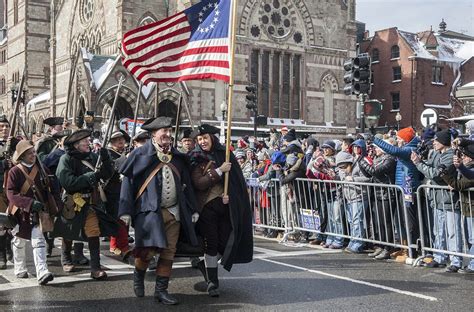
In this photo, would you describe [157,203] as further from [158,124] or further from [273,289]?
[273,289]

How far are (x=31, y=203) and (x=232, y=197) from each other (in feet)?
8.12

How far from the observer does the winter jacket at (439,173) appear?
8.50 metres

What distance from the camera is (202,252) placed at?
6.96 metres

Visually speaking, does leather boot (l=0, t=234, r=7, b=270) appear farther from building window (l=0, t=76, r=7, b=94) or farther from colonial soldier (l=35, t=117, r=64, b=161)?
building window (l=0, t=76, r=7, b=94)

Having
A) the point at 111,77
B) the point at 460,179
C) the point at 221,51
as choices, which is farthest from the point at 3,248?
the point at 111,77

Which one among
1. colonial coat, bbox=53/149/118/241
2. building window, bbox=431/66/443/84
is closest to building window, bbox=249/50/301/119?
building window, bbox=431/66/443/84

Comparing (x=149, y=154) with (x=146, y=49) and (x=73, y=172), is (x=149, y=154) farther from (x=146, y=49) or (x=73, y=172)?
(x=146, y=49)

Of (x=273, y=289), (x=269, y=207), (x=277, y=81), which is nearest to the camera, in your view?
(x=273, y=289)

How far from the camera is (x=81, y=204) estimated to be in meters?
7.93

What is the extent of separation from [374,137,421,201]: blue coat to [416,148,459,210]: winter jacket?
0.41 m

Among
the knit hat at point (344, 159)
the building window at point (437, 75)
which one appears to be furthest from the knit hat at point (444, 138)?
the building window at point (437, 75)

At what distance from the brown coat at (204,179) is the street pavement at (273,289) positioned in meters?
1.14

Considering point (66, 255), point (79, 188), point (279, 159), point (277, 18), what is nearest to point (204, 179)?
point (79, 188)

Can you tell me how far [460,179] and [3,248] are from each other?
21.3ft
